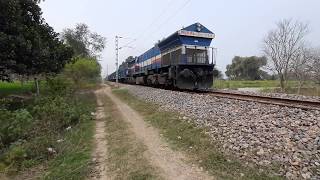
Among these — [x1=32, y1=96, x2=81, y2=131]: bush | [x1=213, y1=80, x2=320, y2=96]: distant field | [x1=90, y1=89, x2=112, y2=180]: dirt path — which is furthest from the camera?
[x1=213, y1=80, x2=320, y2=96]: distant field

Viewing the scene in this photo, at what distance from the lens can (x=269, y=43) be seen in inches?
2409

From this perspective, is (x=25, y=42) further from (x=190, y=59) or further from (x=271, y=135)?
(x=271, y=135)

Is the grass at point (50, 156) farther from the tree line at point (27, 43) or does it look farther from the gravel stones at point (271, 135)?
the tree line at point (27, 43)

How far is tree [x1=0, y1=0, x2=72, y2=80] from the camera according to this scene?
19219 mm

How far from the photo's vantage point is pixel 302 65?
52.4 meters

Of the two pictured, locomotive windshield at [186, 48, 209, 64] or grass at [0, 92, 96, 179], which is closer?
grass at [0, 92, 96, 179]

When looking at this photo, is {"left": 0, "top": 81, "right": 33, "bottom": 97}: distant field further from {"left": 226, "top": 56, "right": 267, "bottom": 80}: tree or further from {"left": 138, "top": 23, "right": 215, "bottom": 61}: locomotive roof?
{"left": 226, "top": 56, "right": 267, "bottom": 80}: tree

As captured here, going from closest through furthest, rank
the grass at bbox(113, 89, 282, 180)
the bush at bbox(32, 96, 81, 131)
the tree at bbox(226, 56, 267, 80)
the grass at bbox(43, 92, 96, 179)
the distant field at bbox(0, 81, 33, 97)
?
the grass at bbox(113, 89, 282, 180) < the grass at bbox(43, 92, 96, 179) < the bush at bbox(32, 96, 81, 131) < the distant field at bbox(0, 81, 33, 97) < the tree at bbox(226, 56, 267, 80)

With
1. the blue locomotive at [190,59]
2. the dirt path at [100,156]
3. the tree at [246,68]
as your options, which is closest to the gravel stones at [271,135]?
the dirt path at [100,156]

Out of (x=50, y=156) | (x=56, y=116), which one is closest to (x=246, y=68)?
(x=56, y=116)

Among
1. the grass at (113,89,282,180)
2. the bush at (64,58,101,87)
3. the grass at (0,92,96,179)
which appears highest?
the bush at (64,58,101,87)

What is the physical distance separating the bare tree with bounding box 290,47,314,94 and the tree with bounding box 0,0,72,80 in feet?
108

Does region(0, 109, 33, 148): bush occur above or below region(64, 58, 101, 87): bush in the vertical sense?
below

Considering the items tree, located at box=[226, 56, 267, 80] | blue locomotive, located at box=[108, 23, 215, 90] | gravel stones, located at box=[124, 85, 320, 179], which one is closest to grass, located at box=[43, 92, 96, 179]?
gravel stones, located at box=[124, 85, 320, 179]
